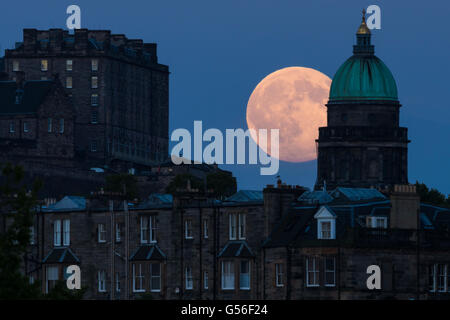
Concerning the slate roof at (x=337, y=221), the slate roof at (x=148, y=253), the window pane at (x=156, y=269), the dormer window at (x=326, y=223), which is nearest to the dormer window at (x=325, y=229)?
the dormer window at (x=326, y=223)

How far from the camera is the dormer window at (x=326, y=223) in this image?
115750 mm

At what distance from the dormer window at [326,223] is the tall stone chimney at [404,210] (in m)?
3.57

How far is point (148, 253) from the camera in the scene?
417 ft

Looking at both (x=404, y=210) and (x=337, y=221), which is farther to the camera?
(x=404, y=210)

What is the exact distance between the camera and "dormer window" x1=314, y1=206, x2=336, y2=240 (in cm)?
11575

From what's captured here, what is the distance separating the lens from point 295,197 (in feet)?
399

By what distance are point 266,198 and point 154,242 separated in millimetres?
10601

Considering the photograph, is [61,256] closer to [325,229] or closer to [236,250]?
[236,250]

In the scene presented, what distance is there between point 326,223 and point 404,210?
4.83 m

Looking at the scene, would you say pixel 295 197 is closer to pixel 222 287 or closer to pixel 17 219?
pixel 222 287

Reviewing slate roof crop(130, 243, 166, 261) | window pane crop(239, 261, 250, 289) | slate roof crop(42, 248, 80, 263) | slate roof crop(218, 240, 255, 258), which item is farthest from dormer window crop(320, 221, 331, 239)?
slate roof crop(42, 248, 80, 263)

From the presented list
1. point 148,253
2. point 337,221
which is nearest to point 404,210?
point 337,221
